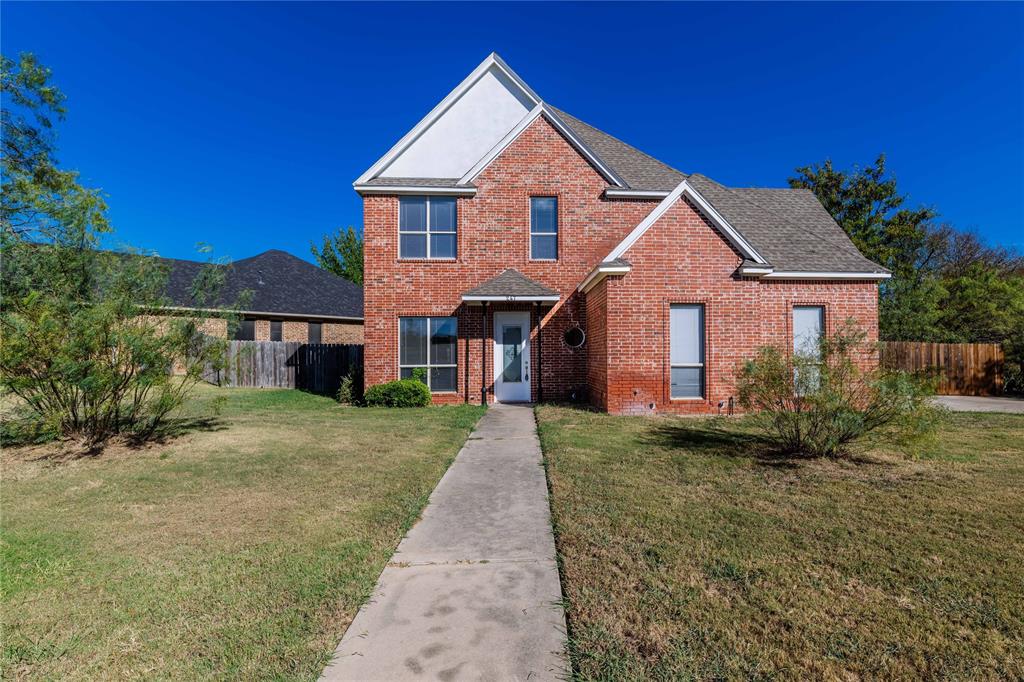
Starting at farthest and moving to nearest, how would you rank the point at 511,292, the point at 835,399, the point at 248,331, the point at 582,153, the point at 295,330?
1. the point at 295,330
2. the point at 248,331
3. the point at 582,153
4. the point at 511,292
5. the point at 835,399

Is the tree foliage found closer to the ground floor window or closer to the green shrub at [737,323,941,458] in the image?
the green shrub at [737,323,941,458]

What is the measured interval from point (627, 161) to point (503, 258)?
5.25 meters

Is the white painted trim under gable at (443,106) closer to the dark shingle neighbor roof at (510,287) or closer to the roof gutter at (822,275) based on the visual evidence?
the dark shingle neighbor roof at (510,287)

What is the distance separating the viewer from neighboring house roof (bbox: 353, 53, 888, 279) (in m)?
12.6

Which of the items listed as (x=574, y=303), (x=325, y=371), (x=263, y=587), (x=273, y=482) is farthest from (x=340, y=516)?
(x=325, y=371)

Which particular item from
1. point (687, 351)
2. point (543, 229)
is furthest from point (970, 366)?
point (543, 229)

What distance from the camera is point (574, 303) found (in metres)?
13.4

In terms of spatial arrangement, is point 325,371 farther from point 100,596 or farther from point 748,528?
point 748,528

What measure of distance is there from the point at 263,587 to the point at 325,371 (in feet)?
51.6

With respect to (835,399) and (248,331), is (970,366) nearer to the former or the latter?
(835,399)

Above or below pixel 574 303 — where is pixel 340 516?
below

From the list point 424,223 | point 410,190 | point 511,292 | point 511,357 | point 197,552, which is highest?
point 410,190

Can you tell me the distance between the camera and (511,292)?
1242cm

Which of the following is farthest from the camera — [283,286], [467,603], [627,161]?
[283,286]
